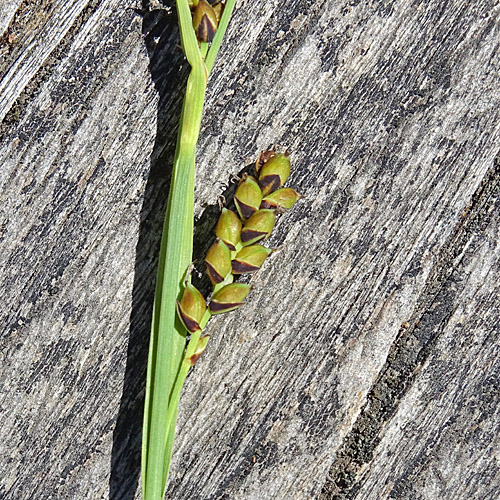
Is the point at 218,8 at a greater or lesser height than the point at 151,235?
greater

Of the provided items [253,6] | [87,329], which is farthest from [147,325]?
[253,6]

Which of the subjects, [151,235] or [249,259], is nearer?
[249,259]

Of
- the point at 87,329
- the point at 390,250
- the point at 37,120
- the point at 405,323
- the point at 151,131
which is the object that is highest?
the point at 37,120

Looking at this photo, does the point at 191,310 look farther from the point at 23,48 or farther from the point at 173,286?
the point at 23,48

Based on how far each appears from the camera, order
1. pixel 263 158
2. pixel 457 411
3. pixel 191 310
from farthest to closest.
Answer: pixel 457 411
pixel 263 158
pixel 191 310

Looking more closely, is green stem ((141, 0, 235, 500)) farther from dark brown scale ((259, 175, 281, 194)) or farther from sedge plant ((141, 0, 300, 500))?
dark brown scale ((259, 175, 281, 194))

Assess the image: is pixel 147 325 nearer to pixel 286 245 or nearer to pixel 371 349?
pixel 286 245

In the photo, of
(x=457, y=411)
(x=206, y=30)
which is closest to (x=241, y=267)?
(x=206, y=30)
